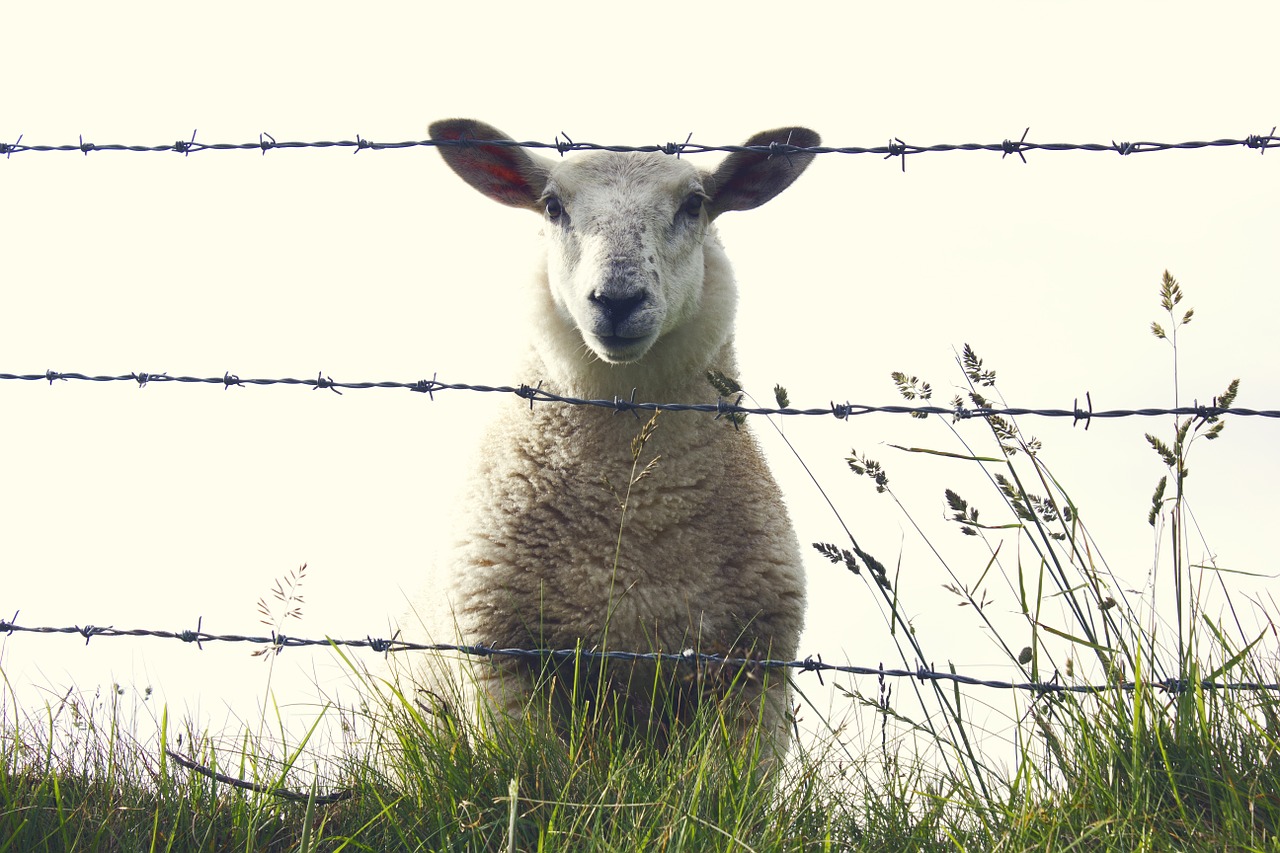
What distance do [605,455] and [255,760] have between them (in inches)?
77.6

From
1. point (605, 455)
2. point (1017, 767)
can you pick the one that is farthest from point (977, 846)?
point (605, 455)

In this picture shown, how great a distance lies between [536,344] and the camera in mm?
5133

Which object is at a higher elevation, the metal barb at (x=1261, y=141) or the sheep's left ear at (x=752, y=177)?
the sheep's left ear at (x=752, y=177)

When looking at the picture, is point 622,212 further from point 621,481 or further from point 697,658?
point 697,658

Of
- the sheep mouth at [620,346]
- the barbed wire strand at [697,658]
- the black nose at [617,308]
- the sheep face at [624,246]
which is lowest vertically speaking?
the barbed wire strand at [697,658]

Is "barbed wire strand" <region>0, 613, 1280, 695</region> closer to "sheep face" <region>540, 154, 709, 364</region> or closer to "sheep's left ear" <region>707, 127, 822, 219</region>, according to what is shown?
"sheep face" <region>540, 154, 709, 364</region>

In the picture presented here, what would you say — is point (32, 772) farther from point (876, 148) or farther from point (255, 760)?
point (876, 148)

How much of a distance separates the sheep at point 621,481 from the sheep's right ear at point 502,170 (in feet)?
0.03

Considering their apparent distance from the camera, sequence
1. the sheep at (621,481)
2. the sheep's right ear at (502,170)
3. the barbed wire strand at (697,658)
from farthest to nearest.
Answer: the sheep's right ear at (502,170) → the sheep at (621,481) → the barbed wire strand at (697,658)

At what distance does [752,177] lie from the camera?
17.7 ft

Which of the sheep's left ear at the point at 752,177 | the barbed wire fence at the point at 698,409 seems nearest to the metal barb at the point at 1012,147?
the barbed wire fence at the point at 698,409

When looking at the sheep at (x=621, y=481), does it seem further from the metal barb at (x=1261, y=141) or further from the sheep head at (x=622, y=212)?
the metal barb at (x=1261, y=141)

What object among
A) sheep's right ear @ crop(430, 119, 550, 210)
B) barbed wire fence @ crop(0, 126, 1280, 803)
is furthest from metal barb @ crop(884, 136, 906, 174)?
sheep's right ear @ crop(430, 119, 550, 210)

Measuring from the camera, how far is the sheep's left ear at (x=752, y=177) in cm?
527
